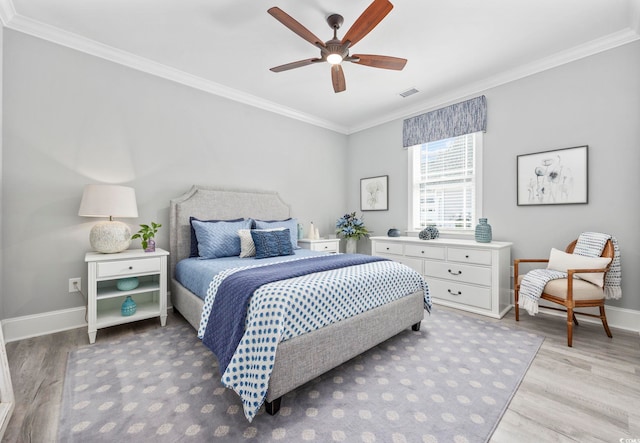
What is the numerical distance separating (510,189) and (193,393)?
372 centimetres

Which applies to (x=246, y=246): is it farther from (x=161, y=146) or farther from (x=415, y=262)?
(x=415, y=262)

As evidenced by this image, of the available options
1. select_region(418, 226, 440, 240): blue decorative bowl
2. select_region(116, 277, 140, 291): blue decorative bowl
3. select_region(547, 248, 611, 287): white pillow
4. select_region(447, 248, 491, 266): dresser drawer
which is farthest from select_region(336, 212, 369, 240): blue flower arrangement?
select_region(116, 277, 140, 291): blue decorative bowl

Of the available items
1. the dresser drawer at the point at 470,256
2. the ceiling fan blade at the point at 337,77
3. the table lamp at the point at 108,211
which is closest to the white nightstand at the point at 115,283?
the table lamp at the point at 108,211

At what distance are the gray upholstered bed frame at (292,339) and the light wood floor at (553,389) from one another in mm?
853

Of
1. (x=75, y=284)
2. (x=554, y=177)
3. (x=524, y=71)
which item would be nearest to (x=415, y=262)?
(x=554, y=177)

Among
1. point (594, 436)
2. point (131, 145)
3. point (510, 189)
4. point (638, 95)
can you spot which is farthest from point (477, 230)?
point (131, 145)

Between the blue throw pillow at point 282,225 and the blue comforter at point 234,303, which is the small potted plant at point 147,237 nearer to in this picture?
the blue throw pillow at point 282,225

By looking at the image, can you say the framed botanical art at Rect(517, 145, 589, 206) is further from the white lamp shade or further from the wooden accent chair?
the white lamp shade

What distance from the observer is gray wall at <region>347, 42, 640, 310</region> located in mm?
2566

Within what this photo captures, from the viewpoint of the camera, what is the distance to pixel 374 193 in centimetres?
475

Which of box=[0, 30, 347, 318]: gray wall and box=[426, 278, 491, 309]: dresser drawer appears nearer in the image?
box=[0, 30, 347, 318]: gray wall

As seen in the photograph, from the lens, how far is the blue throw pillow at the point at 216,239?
2922 millimetres

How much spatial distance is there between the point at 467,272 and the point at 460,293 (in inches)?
10.3

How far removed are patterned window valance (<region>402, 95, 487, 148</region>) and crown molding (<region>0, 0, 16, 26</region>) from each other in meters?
4.31
